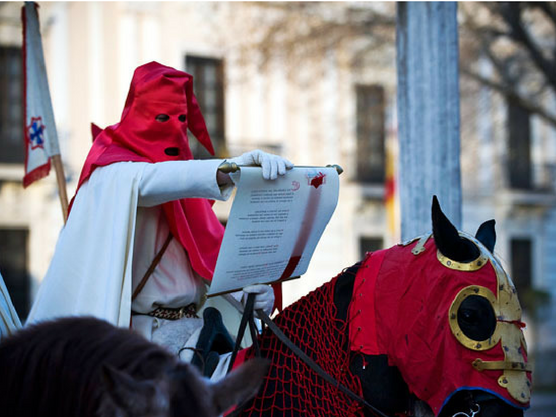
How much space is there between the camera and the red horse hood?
214cm

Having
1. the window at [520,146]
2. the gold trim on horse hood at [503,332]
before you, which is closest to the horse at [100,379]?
the gold trim on horse hood at [503,332]

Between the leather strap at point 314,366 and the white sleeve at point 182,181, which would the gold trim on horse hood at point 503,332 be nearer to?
the leather strap at point 314,366

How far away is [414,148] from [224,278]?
189cm

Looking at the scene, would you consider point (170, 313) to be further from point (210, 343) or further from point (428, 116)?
point (428, 116)

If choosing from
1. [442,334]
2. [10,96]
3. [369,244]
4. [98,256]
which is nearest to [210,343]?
[98,256]

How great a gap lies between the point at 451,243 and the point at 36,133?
2.60 meters

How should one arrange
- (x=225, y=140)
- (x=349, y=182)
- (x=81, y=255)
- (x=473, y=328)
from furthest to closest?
1. (x=349, y=182)
2. (x=225, y=140)
3. (x=81, y=255)
4. (x=473, y=328)

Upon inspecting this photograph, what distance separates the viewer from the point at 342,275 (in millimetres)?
2473

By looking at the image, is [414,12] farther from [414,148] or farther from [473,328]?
[473,328]

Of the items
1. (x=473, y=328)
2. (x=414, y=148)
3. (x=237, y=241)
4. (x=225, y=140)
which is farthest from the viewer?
(x=225, y=140)

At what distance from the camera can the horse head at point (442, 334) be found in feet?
7.02

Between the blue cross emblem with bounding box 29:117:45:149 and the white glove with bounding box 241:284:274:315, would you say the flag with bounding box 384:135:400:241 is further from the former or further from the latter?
the white glove with bounding box 241:284:274:315

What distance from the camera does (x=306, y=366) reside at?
2.37 meters

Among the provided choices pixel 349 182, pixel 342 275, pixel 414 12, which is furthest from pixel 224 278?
pixel 349 182
